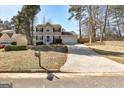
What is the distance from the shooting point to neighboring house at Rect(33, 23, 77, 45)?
10062 millimetres

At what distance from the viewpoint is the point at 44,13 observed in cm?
1015

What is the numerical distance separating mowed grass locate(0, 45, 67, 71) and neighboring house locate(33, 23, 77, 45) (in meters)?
0.40

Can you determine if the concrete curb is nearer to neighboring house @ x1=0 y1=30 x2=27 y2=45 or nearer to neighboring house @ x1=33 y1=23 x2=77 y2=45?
neighboring house @ x1=33 y1=23 x2=77 y2=45

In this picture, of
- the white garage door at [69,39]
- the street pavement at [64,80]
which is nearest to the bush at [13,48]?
the white garage door at [69,39]

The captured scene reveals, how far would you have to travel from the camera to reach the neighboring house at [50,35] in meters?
10.1

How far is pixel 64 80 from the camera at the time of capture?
7.52 meters

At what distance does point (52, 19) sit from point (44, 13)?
361 millimetres

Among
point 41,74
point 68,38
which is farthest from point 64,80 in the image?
point 68,38

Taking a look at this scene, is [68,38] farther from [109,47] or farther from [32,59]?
[109,47]

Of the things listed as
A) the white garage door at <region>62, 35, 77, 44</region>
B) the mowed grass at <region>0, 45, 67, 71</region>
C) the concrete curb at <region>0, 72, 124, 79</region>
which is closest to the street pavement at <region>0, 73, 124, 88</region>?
the concrete curb at <region>0, 72, 124, 79</region>

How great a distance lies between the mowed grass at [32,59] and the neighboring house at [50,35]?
0.40m
